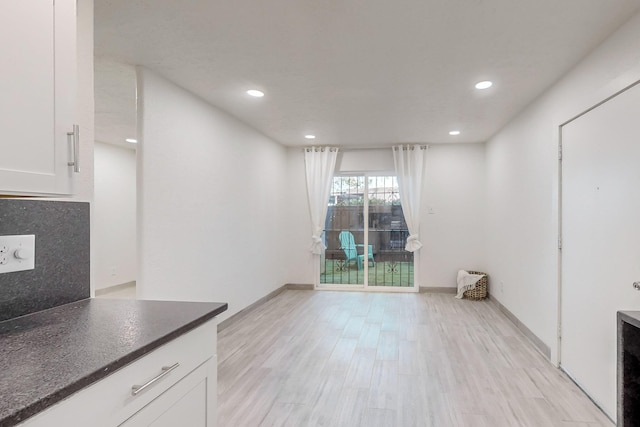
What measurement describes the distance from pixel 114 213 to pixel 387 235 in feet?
15.1

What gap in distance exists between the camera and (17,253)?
1212mm

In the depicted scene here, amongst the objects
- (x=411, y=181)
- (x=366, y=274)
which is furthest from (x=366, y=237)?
(x=411, y=181)

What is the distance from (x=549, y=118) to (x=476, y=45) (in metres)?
1.30

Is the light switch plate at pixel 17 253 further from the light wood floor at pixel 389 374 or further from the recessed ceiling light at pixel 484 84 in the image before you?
the recessed ceiling light at pixel 484 84

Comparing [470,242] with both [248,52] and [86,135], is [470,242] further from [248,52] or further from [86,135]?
[86,135]

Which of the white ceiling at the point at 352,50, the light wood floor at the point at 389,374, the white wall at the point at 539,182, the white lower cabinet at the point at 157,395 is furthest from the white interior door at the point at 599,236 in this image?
the white lower cabinet at the point at 157,395

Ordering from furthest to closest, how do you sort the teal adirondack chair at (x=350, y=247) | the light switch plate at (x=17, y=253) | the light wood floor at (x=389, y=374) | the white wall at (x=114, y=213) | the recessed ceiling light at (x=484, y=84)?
the teal adirondack chair at (x=350, y=247)
the white wall at (x=114, y=213)
the recessed ceiling light at (x=484, y=84)
the light wood floor at (x=389, y=374)
the light switch plate at (x=17, y=253)

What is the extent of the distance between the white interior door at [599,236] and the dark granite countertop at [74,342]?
Result: 90.7 inches

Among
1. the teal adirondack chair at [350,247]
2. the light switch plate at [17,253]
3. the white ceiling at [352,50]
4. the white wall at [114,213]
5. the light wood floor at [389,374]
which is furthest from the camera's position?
the teal adirondack chair at [350,247]

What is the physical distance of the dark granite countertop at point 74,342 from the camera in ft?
2.40

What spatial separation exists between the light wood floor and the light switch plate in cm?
148

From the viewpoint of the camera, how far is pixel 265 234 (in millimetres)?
5242

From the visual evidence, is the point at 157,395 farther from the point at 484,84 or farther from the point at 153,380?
the point at 484,84

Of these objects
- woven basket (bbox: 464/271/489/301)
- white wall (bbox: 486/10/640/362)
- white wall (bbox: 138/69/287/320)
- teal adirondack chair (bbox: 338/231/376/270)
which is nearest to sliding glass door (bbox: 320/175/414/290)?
teal adirondack chair (bbox: 338/231/376/270)
